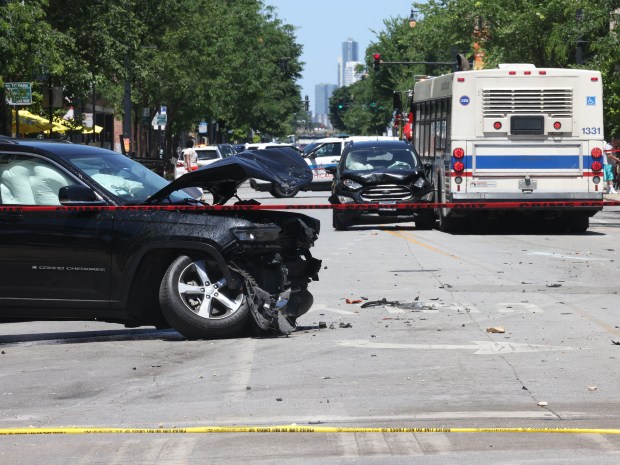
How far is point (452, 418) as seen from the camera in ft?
24.1

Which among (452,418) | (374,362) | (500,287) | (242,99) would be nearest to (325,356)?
(374,362)

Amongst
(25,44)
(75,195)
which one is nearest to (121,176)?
(75,195)

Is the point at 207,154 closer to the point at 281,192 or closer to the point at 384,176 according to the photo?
the point at 384,176

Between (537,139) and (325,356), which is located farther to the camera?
(537,139)

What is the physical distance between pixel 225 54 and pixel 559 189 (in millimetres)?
45818

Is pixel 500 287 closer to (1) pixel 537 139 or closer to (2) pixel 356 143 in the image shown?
(1) pixel 537 139

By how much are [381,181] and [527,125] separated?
3.26m

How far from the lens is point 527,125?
81.1 ft

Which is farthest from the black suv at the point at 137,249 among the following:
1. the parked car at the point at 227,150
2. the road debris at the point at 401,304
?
the parked car at the point at 227,150

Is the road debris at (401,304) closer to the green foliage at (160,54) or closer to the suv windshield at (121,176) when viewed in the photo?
the suv windshield at (121,176)

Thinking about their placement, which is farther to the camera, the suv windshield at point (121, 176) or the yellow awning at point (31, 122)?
the yellow awning at point (31, 122)

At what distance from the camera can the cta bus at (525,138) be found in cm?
2455

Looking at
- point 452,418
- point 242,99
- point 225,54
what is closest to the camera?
point 452,418

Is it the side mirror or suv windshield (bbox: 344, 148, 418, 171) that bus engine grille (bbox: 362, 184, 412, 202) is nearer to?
suv windshield (bbox: 344, 148, 418, 171)
